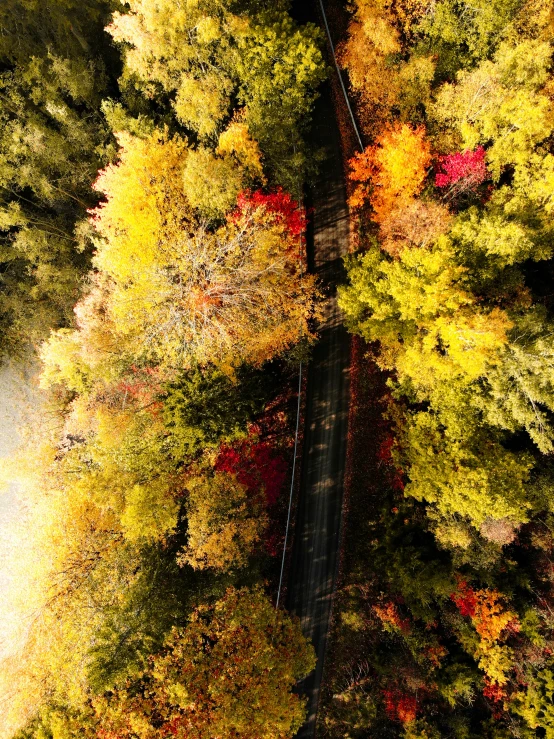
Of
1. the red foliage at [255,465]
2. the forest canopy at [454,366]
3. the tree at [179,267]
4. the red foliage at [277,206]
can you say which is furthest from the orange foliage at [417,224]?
the red foliage at [255,465]

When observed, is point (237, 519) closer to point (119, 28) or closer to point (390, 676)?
point (390, 676)

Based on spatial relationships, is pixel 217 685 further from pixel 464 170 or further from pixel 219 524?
pixel 464 170

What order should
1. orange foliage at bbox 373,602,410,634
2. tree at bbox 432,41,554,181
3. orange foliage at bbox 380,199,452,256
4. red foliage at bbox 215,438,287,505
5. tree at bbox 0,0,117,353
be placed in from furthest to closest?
1. red foliage at bbox 215,438,287,505
2. orange foliage at bbox 373,602,410,634
3. tree at bbox 0,0,117,353
4. orange foliage at bbox 380,199,452,256
5. tree at bbox 432,41,554,181

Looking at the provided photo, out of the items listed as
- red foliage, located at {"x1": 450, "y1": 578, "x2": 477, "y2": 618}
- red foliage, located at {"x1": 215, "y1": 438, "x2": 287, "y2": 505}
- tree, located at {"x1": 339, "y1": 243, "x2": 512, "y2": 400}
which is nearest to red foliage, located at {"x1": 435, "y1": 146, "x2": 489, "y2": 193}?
tree, located at {"x1": 339, "y1": 243, "x2": 512, "y2": 400}

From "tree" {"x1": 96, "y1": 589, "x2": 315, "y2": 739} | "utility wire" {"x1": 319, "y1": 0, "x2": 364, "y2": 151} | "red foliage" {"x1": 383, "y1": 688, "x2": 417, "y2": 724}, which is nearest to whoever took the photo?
"tree" {"x1": 96, "y1": 589, "x2": 315, "y2": 739}

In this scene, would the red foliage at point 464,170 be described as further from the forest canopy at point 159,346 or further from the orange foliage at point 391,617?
the orange foliage at point 391,617

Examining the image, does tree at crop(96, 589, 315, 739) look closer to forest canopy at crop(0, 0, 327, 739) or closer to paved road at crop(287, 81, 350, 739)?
forest canopy at crop(0, 0, 327, 739)

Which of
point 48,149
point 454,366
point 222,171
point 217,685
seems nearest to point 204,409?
point 222,171
